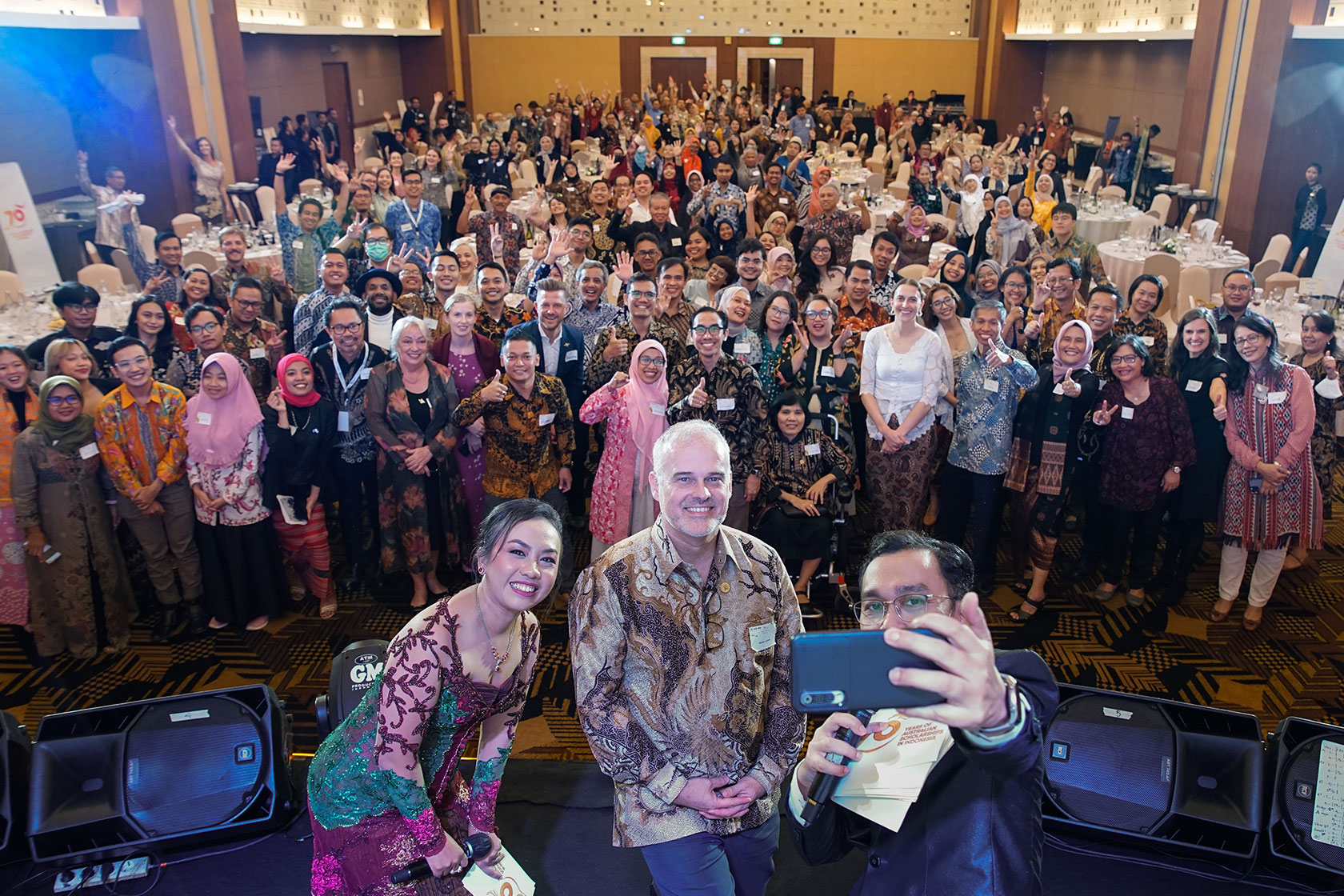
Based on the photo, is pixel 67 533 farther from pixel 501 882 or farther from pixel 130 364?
pixel 501 882

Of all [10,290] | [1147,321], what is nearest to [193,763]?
[1147,321]

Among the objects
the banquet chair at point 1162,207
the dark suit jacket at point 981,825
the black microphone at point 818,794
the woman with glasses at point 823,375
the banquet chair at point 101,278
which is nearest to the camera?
the dark suit jacket at point 981,825

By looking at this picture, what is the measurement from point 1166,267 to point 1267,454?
12.9ft

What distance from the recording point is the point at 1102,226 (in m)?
9.68

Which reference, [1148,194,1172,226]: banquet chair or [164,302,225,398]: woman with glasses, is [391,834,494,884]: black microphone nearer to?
[164,302,225,398]: woman with glasses

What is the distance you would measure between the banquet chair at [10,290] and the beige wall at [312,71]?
9684 mm

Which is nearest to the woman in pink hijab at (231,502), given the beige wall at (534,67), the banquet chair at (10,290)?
the banquet chair at (10,290)

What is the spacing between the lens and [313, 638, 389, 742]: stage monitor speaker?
9.68ft

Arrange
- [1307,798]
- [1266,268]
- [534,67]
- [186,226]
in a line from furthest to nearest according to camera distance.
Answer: [534,67] < [186,226] < [1266,268] < [1307,798]

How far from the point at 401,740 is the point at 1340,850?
2674mm

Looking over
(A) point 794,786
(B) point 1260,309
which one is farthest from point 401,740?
(B) point 1260,309

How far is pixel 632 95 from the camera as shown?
926 inches

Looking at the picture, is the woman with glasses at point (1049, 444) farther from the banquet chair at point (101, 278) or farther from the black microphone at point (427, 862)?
the banquet chair at point (101, 278)

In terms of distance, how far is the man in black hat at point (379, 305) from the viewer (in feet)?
16.4
